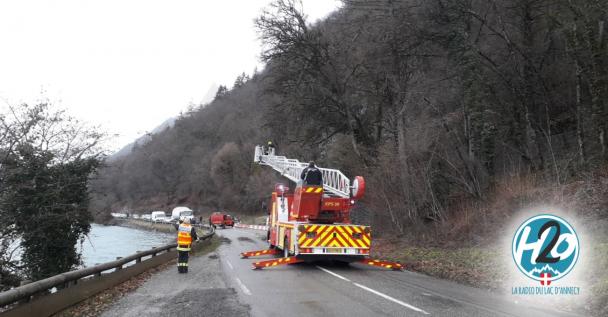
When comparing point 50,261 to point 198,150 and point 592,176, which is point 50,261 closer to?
point 592,176

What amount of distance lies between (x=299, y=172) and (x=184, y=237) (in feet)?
29.3

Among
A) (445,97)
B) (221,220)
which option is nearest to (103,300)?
(445,97)

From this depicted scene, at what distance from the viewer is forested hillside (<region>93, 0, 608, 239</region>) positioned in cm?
1667

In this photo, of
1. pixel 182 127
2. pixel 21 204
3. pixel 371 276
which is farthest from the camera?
pixel 182 127

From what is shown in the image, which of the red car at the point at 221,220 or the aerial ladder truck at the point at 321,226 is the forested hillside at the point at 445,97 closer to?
the aerial ladder truck at the point at 321,226

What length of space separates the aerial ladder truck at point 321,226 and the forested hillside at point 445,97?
433 cm

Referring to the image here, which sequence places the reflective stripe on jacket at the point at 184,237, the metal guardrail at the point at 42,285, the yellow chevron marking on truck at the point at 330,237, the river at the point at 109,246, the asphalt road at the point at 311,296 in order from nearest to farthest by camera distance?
1. the metal guardrail at the point at 42,285
2. the asphalt road at the point at 311,296
3. the yellow chevron marking on truck at the point at 330,237
4. the reflective stripe on jacket at the point at 184,237
5. the river at the point at 109,246

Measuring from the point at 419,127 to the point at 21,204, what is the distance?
15.5 meters

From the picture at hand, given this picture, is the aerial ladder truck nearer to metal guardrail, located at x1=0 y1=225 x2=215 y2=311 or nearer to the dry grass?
the dry grass

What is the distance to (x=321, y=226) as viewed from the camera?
14453 millimetres

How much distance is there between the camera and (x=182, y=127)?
5571 inches

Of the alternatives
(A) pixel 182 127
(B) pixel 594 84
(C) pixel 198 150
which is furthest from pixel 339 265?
(A) pixel 182 127

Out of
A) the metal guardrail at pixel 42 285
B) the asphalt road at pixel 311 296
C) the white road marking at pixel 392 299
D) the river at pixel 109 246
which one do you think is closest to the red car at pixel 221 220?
the river at pixel 109 246

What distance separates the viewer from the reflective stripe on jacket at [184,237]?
14.5 meters
